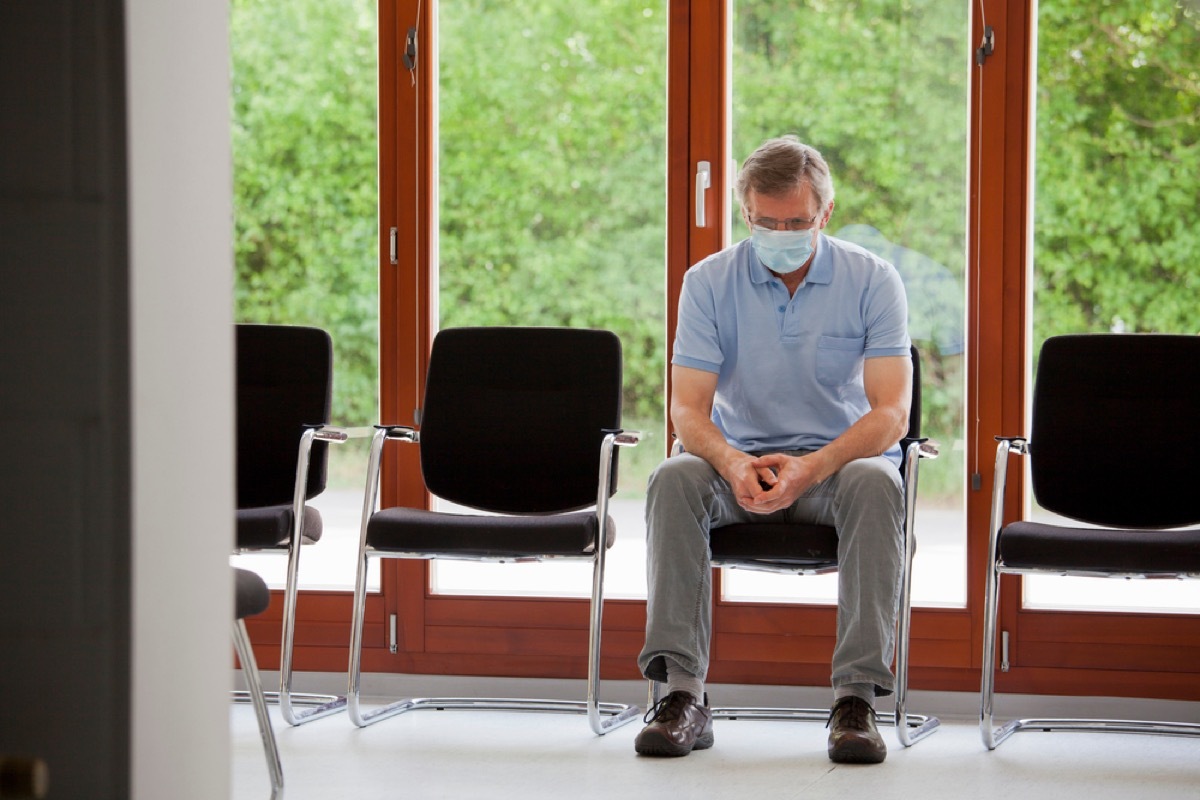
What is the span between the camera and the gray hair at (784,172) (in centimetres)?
294

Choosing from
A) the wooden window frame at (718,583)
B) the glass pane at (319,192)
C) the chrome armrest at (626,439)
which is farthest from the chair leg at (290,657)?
the chrome armrest at (626,439)

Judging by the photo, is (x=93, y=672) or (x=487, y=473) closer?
(x=93, y=672)

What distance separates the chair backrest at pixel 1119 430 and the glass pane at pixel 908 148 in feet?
1.02

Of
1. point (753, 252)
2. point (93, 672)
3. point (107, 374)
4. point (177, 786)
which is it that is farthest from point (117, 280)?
point (753, 252)

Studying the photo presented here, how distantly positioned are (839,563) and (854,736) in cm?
35

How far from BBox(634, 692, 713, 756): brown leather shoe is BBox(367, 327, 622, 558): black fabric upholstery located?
595 millimetres

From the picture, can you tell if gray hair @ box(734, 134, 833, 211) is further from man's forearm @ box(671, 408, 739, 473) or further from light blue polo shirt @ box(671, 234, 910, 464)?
man's forearm @ box(671, 408, 739, 473)

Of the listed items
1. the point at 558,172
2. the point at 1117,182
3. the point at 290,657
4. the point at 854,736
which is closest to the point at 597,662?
the point at 854,736

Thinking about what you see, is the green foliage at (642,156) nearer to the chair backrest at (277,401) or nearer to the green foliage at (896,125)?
the green foliage at (896,125)

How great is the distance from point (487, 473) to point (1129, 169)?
5.80 feet

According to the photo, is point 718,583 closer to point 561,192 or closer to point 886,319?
point 886,319

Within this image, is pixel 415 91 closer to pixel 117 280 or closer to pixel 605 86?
pixel 605 86

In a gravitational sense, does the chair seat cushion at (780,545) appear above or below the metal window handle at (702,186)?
below

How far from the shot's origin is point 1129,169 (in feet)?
10.7
